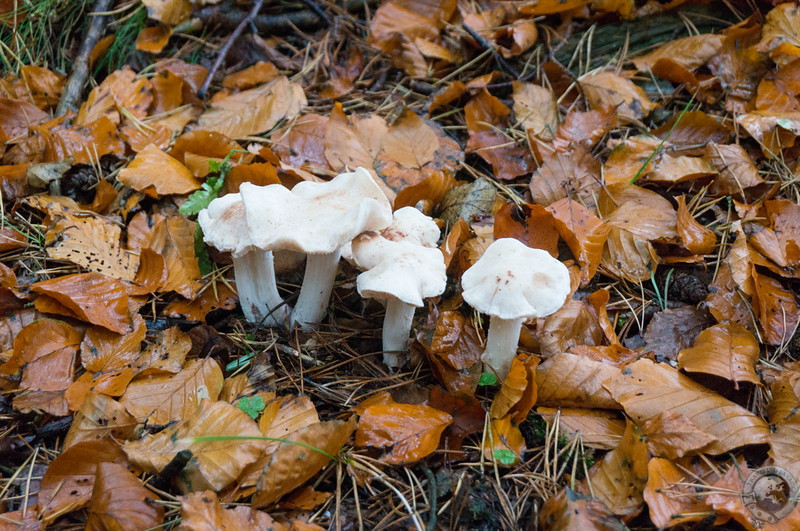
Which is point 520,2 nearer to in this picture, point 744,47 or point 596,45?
point 596,45

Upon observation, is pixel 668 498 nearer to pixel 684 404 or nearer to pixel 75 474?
pixel 684 404

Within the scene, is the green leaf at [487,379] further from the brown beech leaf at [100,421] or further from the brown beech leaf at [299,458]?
the brown beech leaf at [100,421]

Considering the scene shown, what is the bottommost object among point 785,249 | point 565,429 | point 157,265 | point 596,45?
point 565,429

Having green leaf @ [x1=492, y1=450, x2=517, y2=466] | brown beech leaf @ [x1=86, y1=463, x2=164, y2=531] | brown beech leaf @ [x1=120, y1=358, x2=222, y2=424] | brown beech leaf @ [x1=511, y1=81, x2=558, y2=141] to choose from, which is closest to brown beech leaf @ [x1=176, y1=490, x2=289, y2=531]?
brown beech leaf @ [x1=86, y1=463, x2=164, y2=531]

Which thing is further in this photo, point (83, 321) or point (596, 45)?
point (596, 45)

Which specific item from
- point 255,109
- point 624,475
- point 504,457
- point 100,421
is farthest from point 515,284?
point 255,109

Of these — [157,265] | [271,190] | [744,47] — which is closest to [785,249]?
[744,47]
